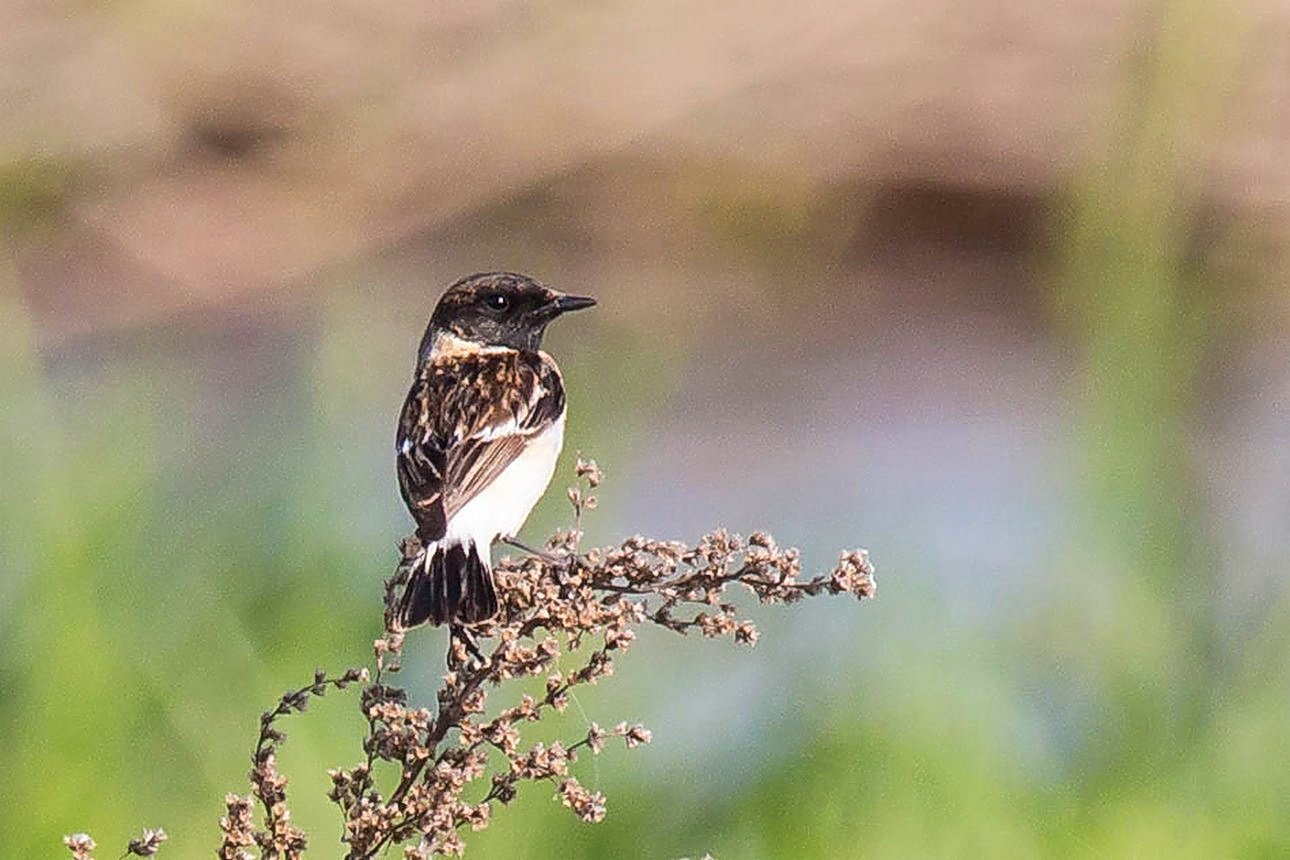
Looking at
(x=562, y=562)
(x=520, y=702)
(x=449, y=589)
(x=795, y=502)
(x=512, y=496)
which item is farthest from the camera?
(x=795, y=502)

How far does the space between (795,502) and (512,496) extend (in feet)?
2.77

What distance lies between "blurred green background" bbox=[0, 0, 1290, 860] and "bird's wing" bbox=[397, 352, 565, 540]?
1.7 inches

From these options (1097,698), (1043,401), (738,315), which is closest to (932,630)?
(1097,698)

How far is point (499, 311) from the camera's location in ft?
6.86

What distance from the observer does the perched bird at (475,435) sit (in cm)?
143

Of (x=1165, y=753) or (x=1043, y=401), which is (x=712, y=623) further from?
(x=1043, y=401)

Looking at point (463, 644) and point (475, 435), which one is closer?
point (463, 644)

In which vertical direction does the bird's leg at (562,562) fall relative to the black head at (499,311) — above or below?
below

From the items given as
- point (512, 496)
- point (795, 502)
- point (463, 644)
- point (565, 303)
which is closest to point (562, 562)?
point (463, 644)

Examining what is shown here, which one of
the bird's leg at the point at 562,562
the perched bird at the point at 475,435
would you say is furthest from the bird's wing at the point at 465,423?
the bird's leg at the point at 562,562

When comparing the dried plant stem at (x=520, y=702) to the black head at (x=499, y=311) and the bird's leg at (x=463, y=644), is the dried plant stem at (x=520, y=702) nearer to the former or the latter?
the bird's leg at (x=463, y=644)

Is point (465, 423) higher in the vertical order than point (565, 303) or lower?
lower

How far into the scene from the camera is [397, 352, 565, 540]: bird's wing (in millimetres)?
1644

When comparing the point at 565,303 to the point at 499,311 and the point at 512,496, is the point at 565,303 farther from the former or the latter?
the point at 512,496
